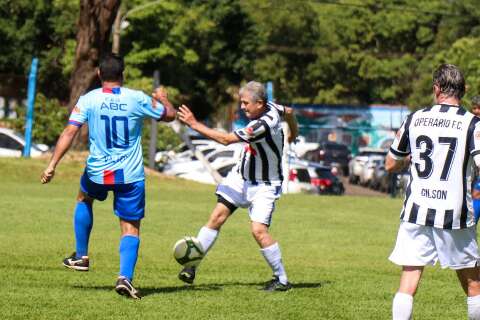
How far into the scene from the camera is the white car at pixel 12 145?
3581 centimetres

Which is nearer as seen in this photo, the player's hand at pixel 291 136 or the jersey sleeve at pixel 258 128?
the jersey sleeve at pixel 258 128

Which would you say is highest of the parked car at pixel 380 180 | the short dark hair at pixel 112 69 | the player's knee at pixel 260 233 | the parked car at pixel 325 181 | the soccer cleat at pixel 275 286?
the short dark hair at pixel 112 69

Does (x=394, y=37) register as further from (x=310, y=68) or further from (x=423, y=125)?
(x=423, y=125)

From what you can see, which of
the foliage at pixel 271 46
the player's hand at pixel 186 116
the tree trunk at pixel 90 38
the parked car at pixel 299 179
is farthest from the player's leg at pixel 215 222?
the foliage at pixel 271 46

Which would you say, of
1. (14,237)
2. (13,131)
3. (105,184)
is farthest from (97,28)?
(105,184)

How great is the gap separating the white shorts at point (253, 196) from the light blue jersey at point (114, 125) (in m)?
1.29

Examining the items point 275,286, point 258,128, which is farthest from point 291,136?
point 275,286

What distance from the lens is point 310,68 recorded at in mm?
78062

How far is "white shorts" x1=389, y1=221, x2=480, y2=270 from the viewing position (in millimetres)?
7516

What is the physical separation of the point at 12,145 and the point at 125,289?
→ 2775 centimetres

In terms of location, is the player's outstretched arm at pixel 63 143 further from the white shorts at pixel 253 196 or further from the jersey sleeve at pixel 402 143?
the jersey sleeve at pixel 402 143

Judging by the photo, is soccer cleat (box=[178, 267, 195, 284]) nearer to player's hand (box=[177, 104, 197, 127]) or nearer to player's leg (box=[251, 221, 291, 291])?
player's leg (box=[251, 221, 291, 291])

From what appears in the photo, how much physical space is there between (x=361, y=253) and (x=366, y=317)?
6092mm

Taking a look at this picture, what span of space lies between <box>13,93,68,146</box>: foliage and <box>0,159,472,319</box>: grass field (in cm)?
1420
